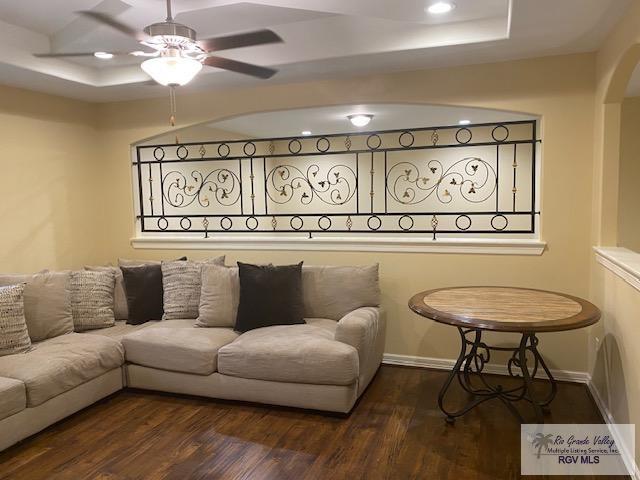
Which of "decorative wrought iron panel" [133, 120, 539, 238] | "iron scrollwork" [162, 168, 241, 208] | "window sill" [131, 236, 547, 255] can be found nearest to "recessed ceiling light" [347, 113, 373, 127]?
"decorative wrought iron panel" [133, 120, 539, 238]

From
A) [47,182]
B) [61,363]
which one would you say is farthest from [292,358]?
[47,182]

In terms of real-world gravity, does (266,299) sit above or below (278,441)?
above

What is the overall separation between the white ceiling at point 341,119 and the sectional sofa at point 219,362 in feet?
8.60

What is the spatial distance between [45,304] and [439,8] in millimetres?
3429

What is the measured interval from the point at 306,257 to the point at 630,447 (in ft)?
8.78

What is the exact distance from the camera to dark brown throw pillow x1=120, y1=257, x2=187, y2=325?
12.8 ft

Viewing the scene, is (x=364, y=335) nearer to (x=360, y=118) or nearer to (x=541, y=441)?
(x=541, y=441)

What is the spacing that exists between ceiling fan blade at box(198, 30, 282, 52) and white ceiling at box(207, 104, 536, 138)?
292 centimetres

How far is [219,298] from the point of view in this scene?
3.70 metres

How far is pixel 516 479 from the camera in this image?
2.34 meters

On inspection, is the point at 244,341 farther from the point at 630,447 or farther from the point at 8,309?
the point at 630,447

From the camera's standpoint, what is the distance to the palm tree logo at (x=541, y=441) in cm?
262

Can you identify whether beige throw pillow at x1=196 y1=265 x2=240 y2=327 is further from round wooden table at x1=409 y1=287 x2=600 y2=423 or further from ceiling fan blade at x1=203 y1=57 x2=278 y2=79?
ceiling fan blade at x1=203 y1=57 x2=278 y2=79

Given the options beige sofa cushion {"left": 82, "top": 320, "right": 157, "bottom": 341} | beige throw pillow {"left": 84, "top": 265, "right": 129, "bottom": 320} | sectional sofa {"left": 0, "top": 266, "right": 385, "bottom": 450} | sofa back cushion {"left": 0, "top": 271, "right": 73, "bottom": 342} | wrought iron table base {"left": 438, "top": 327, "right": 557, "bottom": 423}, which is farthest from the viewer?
beige throw pillow {"left": 84, "top": 265, "right": 129, "bottom": 320}
